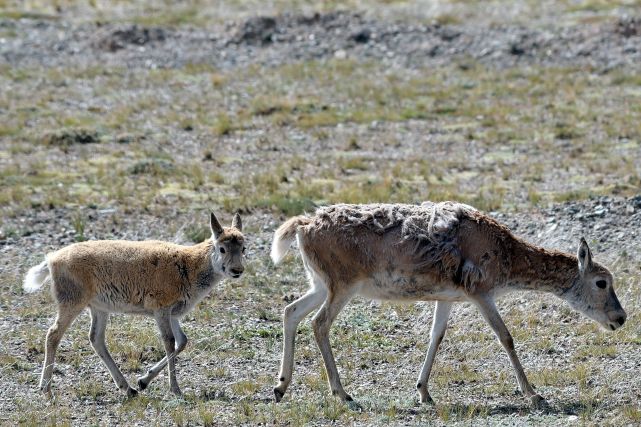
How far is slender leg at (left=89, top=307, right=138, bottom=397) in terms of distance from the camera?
13305 millimetres

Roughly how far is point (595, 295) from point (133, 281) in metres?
5.23

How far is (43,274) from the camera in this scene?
13.7 metres

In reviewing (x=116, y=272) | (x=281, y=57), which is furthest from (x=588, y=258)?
(x=281, y=57)

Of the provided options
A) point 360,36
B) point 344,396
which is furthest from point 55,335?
point 360,36

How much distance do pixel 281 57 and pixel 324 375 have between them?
2492 cm

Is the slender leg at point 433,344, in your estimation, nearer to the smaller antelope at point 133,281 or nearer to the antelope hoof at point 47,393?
the smaller antelope at point 133,281

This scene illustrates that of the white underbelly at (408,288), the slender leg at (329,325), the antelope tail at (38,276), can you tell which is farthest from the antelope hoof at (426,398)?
the antelope tail at (38,276)

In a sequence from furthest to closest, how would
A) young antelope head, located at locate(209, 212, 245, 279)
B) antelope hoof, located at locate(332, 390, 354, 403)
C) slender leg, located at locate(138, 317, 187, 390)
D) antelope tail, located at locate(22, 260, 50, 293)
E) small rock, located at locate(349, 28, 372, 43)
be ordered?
small rock, located at locate(349, 28, 372, 43) < young antelope head, located at locate(209, 212, 245, 279) < antelope tail, located at locate(22, 260, 50, 293) < slender leg, located at locate(138, 317, 187, 390) < antelope hoof, located at locate(332, 390, 354, 403)

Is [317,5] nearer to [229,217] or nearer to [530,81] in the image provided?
[530,81]

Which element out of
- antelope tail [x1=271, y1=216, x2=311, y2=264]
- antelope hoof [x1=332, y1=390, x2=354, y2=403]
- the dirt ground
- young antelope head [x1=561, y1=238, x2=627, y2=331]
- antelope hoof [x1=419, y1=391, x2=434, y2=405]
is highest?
antelope tail [x1=271, y1=216, x2=311, y2=264]

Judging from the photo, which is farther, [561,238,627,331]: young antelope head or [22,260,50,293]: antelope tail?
[561,238,627,331]: young antelope head

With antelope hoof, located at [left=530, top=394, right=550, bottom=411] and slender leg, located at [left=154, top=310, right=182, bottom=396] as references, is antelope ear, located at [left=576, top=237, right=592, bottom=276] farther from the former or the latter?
slender leg, located at [left=154, top=310, right=182, bottom=396]

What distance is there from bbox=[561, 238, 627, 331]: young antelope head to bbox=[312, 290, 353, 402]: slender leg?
2702 millimetres

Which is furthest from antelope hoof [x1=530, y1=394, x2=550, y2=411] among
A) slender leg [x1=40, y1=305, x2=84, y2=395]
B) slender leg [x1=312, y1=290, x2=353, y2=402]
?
slender leg [x1=40, y1=305, x2=84, y2=395]
